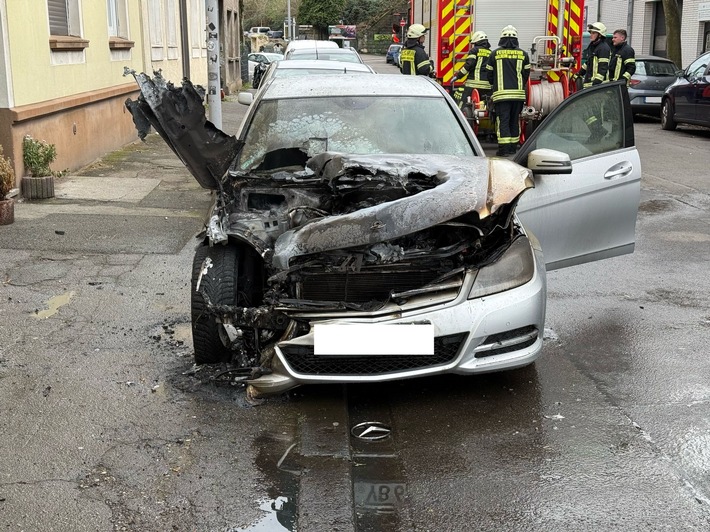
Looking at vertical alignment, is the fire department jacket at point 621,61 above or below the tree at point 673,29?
below

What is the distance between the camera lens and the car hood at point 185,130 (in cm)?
525

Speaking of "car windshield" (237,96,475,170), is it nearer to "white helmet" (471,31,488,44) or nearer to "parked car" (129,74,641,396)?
"parked car" (129,74,641,396)

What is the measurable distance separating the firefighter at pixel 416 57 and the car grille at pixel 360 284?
10.1m

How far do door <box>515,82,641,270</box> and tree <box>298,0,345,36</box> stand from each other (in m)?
66.6

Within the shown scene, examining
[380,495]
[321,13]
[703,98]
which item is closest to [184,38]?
[703,98]

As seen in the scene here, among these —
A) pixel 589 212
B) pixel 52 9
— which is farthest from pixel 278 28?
pixel 589 212

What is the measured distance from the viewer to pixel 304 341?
173 inches

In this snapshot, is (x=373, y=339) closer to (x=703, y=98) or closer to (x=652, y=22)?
(x=703, y=98)

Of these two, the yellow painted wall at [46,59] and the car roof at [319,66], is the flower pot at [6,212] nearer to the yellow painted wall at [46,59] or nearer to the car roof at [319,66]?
the yellow painted wall at [46,59]

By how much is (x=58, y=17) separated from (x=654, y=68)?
13.8m

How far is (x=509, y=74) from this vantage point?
12.4 m

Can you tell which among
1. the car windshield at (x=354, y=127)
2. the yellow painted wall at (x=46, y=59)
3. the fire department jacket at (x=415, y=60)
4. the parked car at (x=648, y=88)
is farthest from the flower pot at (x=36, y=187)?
the parked car at (x=648, y=88)

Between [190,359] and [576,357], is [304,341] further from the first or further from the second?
[576,357]

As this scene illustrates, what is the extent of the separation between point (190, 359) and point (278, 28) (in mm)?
78268
